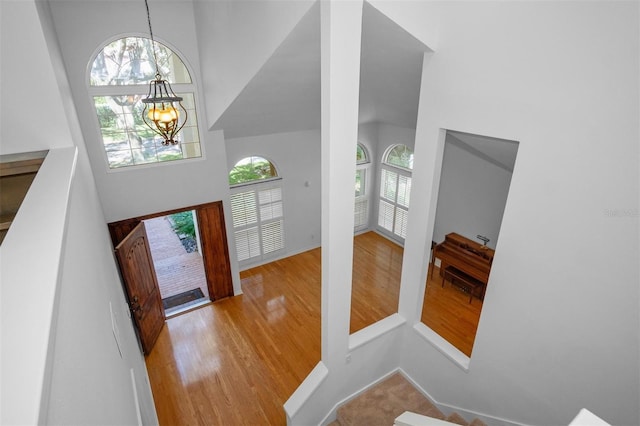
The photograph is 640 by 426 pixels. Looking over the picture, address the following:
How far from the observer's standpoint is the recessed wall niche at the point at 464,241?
5414 mm

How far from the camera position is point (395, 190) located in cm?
782

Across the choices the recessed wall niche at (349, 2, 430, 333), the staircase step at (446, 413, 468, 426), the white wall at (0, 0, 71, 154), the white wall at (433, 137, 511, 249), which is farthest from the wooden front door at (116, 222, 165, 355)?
the white wall at (433, 137, 511, 249)

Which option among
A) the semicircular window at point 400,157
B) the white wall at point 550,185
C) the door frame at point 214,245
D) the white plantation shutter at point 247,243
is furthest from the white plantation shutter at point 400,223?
the white wall at point 550,185

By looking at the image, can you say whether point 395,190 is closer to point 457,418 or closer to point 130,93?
point 457,418

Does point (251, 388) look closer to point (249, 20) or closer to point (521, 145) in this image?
point (521, 145)

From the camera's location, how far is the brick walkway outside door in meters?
6.59

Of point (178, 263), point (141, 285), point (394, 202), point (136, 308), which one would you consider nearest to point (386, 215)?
point (394, 202)

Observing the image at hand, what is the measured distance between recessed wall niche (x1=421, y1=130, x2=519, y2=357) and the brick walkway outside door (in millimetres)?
4309

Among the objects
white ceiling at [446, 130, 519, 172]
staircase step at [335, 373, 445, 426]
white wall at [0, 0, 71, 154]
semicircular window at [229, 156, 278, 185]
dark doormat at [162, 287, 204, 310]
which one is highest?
white wall at [0, 0, 71, 154]

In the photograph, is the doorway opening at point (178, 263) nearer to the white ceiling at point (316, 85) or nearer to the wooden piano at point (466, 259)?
the white ceiling at point (316, 85)

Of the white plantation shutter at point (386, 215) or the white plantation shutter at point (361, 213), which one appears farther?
the white plantation shutter at point (361, 213)

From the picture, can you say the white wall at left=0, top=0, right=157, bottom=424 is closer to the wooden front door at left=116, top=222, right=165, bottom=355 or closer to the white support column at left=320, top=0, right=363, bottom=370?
the white support column at left=320, top=0, right=363, bottom=370

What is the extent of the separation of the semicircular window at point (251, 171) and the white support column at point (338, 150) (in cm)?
395

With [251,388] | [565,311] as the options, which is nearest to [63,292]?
[565,311]
